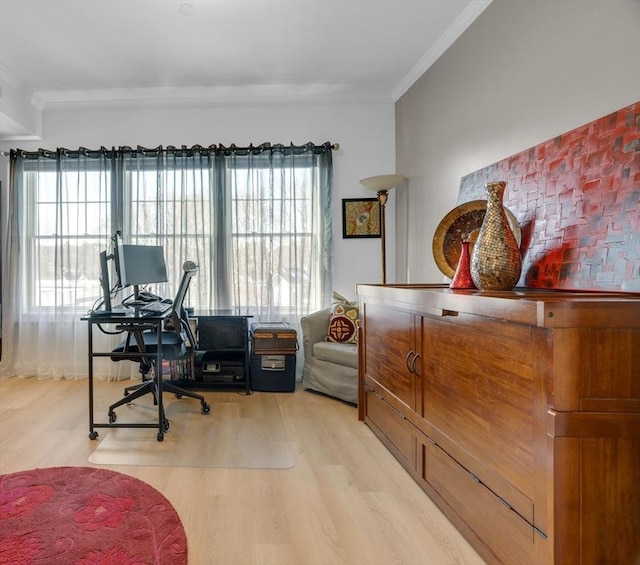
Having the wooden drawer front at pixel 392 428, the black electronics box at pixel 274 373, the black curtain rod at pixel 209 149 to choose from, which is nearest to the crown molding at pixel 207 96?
the black curtain rod at pixel 209 149

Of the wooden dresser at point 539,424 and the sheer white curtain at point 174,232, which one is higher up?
the sheer white curtain at point 174,232

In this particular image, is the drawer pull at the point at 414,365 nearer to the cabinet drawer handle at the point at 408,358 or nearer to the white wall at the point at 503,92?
the cabinet drawer handle at the point at 408,358

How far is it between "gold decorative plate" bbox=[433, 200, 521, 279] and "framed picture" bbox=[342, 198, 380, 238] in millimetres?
1508

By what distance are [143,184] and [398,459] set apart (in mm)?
3332

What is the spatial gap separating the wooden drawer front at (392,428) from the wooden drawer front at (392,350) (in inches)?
4.6

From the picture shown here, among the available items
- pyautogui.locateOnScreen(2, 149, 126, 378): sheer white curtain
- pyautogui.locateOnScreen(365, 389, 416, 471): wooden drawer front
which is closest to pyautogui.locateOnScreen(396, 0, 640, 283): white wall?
pyautogui.locateOnScreen(365, 389, 416, 471): wooden drawer front

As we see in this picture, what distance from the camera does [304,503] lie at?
1.77m

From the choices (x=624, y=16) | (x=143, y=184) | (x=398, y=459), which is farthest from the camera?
(x=143, y=184)

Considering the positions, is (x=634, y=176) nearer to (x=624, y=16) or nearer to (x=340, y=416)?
(x=624, y=16)

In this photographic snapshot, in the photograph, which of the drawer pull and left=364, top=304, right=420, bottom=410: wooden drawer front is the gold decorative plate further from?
the drawer pull

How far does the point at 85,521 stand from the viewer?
5.36ft

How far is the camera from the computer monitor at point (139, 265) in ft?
9.21

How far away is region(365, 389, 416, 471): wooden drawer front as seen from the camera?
1919 mm

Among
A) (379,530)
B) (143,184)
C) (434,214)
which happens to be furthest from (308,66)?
(379,530)
